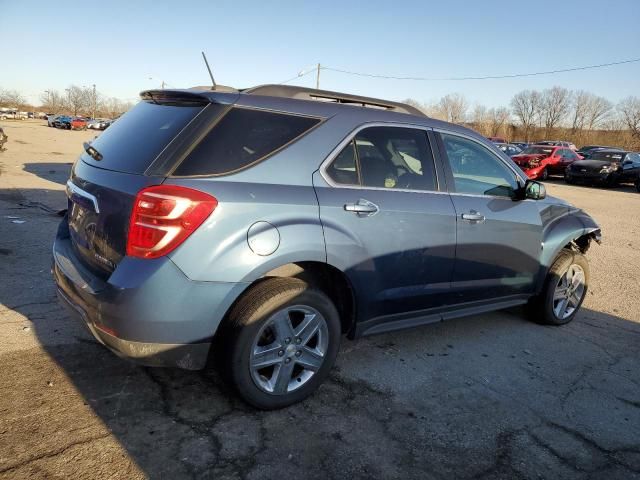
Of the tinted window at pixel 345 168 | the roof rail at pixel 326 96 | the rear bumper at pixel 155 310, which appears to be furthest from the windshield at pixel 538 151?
the rear bumper at pixel 155 310

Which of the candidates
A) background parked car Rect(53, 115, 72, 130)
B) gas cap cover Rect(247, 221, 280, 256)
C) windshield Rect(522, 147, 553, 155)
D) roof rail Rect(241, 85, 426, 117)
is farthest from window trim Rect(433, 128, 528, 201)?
background parked car Rect(53, 115, 72, 130)

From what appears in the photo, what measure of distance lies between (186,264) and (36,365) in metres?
1.52

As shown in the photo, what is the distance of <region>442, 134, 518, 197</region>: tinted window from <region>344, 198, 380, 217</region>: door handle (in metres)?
0.93

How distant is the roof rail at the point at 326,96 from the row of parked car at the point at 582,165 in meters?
20.0

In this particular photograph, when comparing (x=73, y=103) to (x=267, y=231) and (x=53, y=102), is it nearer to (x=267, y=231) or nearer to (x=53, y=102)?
(x=53, y=102)

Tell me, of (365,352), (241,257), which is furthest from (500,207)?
(241,257)

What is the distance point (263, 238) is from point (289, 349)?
71 cm

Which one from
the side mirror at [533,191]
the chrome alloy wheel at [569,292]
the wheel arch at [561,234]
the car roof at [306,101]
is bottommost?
the chrome alloy wheel at [569,292]

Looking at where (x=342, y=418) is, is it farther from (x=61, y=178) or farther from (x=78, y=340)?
(x=61, y=178)

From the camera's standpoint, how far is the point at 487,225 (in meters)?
3.77

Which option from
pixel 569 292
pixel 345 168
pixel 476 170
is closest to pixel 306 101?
pixel 345 168

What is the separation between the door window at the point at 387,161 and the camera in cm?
304

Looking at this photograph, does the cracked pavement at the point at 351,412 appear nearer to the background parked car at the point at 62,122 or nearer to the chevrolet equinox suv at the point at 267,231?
the chevrolet equinox suv at the point at 267,231

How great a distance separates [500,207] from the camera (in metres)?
3.93
